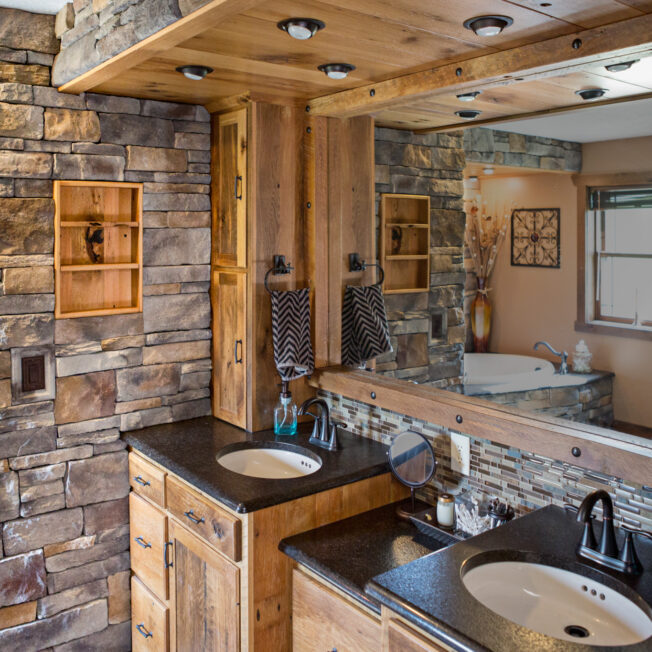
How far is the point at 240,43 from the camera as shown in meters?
1.95

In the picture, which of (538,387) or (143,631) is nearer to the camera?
(538,387)

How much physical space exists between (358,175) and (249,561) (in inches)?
57.7

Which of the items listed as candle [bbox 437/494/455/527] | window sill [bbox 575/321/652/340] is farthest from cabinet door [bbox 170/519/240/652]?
window sill [bbox 575/321/652/340]

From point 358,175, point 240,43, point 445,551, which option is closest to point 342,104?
point 358,175

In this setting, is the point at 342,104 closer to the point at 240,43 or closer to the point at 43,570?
the point at 240,43

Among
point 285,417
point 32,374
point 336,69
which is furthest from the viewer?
point 285,417

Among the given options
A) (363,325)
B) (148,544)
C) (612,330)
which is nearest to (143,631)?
(148,544)

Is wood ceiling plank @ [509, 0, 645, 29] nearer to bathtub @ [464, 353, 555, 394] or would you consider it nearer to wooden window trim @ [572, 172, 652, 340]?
wooden window trim @ [572, 172, 652, 340]

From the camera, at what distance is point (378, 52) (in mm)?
2002

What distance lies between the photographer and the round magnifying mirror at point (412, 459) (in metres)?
2.28

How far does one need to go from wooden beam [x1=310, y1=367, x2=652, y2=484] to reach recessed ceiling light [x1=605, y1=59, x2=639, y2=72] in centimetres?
94

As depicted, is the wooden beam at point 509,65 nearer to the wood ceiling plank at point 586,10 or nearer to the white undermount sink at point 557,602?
the wood ceiling plank at point 586,10

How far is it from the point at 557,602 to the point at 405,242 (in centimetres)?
128

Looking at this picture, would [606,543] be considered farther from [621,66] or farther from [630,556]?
[621,66]
